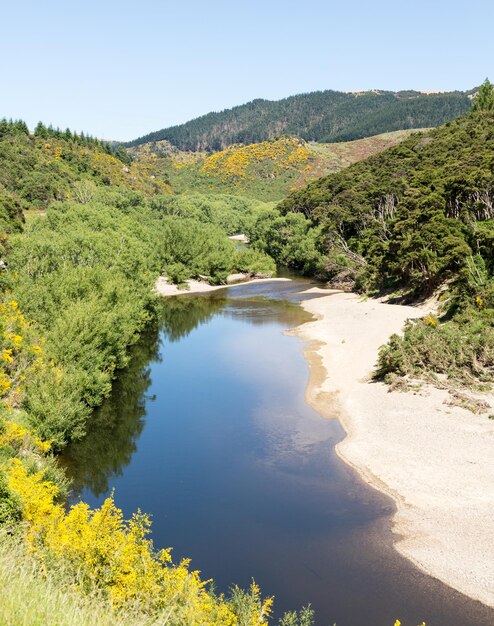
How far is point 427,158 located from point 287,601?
84.5m

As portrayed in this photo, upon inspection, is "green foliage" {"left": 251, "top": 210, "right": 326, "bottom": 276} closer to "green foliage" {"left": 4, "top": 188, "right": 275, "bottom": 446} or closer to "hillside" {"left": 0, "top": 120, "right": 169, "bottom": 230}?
"green foliage" {"left": 4, "top": 188, "right": 275, "bottom": 446}

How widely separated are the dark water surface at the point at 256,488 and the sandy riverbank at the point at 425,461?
2.68 ft

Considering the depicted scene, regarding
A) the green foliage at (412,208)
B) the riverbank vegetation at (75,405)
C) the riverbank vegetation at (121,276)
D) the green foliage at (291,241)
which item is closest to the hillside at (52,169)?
the riverbank vegetation at (121,276)

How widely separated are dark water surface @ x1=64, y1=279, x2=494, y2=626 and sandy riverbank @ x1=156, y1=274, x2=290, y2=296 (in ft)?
118

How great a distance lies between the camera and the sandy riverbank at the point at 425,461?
19406 mm

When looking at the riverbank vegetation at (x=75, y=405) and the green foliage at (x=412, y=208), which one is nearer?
the riverbank vegetation at (x=75, y=405)

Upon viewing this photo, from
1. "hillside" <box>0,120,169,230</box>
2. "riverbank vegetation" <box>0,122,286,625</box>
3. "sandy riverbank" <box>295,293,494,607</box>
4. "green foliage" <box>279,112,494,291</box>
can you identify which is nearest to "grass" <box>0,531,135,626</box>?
"riverbank vegetation" <box>0,122,286,625</box>

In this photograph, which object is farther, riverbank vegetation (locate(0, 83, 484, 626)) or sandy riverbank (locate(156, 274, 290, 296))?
sandy riverbank (locate(156, 274, 290, 296))

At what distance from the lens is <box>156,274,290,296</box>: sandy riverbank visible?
8188cm

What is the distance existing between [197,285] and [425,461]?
64.2m

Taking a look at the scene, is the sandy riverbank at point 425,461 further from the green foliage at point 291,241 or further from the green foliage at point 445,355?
the green foliage at point 291,241

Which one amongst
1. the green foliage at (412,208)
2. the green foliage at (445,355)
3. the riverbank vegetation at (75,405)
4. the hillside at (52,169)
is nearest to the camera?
the riverbank vegetation at (75,405)

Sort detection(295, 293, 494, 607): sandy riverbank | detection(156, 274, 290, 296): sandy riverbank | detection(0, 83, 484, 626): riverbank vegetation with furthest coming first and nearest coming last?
detection(156, 274, 290, 296): sandy riverbank → detection(295, 293, 494, 607): sandy riverbank → detection(0, 83, 484, 626): riverbank vegetation

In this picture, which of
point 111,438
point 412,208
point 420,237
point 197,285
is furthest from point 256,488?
point 197,285
